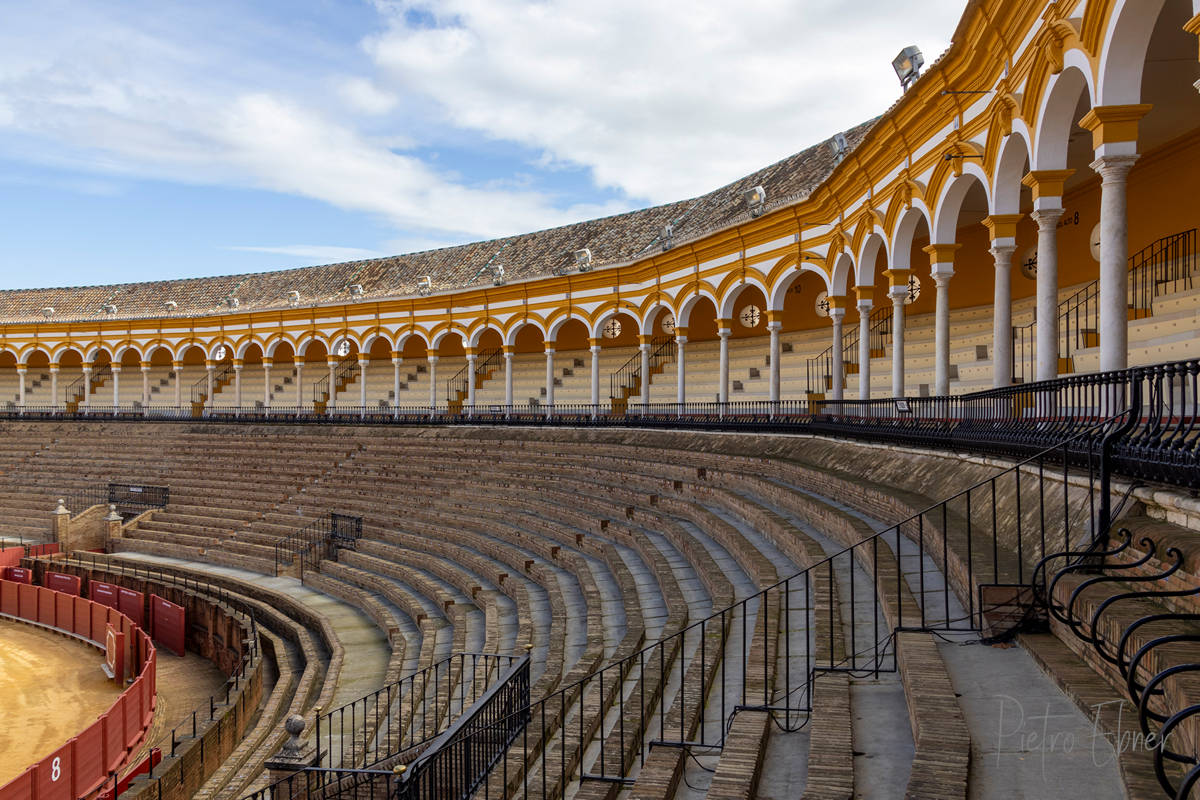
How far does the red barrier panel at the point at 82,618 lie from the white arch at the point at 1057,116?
20.2m

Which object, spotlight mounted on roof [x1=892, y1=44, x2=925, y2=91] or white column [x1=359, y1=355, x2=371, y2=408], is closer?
spotlight mounted on roof [x1=892, y1=44, x2=925, y2=91]

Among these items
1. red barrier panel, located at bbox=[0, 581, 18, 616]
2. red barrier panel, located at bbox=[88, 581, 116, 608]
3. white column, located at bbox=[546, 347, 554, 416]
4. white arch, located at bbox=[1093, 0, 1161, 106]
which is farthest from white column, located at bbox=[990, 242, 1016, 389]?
red barrier panel, located at bbox=[0, 581, 18, 616]

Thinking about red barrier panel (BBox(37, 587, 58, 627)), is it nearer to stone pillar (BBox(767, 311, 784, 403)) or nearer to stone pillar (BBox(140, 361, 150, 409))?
stone pillar (BBox(767, 311, 784, 403))

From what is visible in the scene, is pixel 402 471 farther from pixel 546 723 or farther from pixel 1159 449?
pixel 1159 449

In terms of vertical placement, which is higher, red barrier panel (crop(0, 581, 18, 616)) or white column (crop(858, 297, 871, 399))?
white column (crop(858, 297, 871, 399))

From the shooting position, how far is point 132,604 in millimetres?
19891

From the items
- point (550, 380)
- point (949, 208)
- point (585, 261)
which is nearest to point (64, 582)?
point (550, 380)

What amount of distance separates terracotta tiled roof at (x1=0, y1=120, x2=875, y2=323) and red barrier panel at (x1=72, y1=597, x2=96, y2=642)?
17435 mm

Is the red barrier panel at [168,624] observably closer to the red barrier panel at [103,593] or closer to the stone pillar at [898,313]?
the red barrier panel at [103,593]

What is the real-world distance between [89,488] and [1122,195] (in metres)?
30.8

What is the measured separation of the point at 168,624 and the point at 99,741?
8.03 meters

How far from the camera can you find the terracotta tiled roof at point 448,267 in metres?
25.1

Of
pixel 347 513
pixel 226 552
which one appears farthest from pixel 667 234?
pixel 226 552

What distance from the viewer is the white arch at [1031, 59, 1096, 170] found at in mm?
9320
